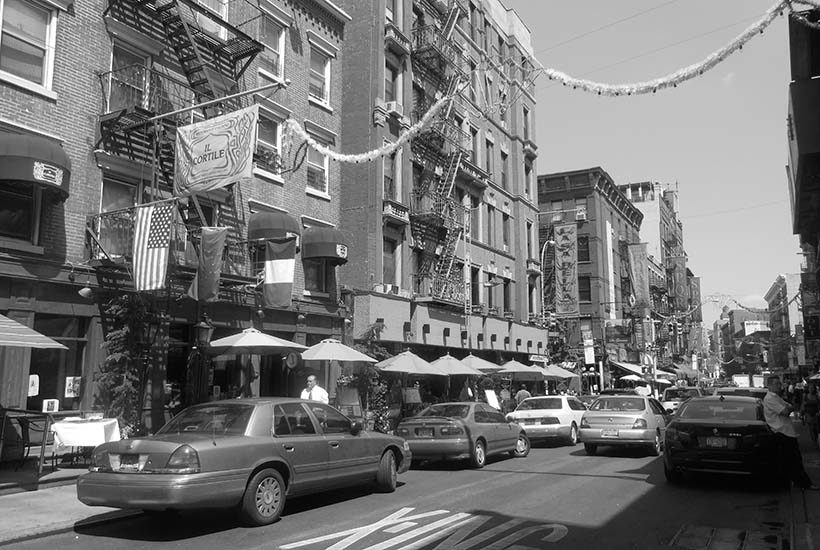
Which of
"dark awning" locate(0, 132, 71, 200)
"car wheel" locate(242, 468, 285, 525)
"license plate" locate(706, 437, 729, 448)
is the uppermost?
"dark awning" locate(0, 132, 71, 200)

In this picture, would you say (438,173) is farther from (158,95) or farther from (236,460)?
(236,460)

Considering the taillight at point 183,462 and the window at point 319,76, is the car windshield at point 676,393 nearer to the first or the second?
the window at point 319,76

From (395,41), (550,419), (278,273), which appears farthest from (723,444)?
(395,41)

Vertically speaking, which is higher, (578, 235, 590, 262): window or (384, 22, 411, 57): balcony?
(384, 22, 411, 57): balcony

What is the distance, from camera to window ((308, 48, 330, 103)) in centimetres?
2233

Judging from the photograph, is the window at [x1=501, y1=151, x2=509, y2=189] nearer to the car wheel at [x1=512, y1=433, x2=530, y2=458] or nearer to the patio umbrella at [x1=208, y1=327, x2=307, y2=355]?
the car wheel at [x1=512, y1=433, x2=530, y2=458]

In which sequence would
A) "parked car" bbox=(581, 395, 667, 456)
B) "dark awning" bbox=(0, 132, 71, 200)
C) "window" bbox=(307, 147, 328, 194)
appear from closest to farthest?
1. "dark awning" bbox=(0, 132, 71, 200)
2. "parked car" bbox=(581, 395, 667, 456)
3. "window" bbox=(307, 147, 328, 194)

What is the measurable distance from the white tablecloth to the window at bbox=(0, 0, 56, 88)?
698cm

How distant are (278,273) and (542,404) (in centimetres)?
930

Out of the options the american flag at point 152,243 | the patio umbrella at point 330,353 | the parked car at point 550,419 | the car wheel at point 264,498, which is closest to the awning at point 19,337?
the american flag at point 152,243

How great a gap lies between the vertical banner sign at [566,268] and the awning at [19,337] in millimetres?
36238

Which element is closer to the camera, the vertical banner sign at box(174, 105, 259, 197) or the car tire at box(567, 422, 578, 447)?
the vertical banner sign at box(174, 105, 259, 197)

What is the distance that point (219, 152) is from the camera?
1336cm

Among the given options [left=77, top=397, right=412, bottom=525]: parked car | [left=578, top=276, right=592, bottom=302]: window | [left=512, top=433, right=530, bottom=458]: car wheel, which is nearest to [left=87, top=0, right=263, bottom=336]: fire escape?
[left=77, top=397, right=412, bottom=525]: parked car
